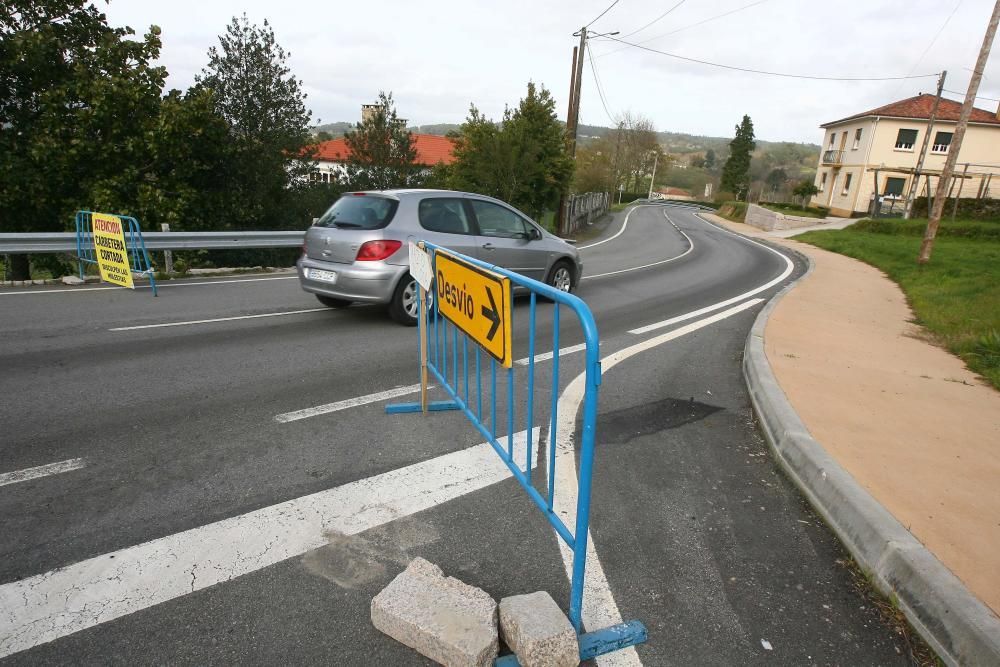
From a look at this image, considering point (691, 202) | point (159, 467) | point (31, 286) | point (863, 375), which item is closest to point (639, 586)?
point (159, 467)

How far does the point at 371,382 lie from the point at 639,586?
10.3 feet

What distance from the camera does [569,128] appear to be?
84.1ft

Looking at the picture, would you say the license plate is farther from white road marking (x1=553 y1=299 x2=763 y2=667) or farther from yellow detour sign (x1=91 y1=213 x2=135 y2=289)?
yellow detour sign (x1=91 y1=213 x2=135 y2=289)

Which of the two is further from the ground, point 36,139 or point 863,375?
point 36,139

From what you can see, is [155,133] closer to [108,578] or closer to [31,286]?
[31,286]

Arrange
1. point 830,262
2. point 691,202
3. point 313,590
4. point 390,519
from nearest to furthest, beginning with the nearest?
point 313,590
point 390,519
point 830,262
point 691,202

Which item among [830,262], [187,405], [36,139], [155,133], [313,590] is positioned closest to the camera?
[313,590]

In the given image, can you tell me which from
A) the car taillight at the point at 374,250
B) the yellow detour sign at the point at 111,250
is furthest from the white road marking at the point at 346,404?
the yellow detour sign at the point at 111,250

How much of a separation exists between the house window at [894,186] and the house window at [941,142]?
106 inches

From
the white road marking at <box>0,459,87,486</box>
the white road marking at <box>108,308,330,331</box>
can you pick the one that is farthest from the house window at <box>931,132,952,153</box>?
the white road marking at <box>0,459,87,486</box>

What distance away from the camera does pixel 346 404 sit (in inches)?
177

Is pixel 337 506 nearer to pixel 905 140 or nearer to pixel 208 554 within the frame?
pixel 208 554

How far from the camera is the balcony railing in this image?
1809 inches

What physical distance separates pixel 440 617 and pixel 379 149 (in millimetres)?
19273
